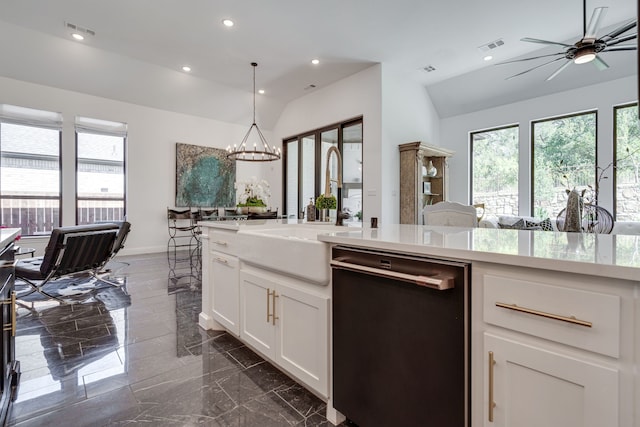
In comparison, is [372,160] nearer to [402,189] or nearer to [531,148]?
[402,189]

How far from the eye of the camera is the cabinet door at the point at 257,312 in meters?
1.79

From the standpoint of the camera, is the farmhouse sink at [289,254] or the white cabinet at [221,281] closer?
the farmhouse sink at [289,254]

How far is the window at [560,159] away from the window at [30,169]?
917 centimetres

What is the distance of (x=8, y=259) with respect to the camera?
151cm

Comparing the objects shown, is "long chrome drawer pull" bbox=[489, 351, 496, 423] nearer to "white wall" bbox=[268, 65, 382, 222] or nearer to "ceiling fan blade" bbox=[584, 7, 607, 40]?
"ceiling fan blade" bbox=[584, 7, 607, 40]

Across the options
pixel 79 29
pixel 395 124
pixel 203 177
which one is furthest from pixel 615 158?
pixel 79 29

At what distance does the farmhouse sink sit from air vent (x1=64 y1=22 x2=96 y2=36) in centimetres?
476

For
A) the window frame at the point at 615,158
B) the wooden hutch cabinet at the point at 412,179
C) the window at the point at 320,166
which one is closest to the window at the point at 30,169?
the window at the point at 320,166

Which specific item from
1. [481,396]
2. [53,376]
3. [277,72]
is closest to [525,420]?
[481,396]

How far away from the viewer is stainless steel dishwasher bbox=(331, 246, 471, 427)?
979mm

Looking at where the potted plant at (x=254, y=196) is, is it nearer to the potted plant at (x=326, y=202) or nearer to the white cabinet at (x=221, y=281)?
the white cabinet at (x=221, y=281)

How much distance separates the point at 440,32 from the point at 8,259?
5.35 m

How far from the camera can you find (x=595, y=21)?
9.60ft

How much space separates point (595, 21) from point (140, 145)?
7.38 meters
